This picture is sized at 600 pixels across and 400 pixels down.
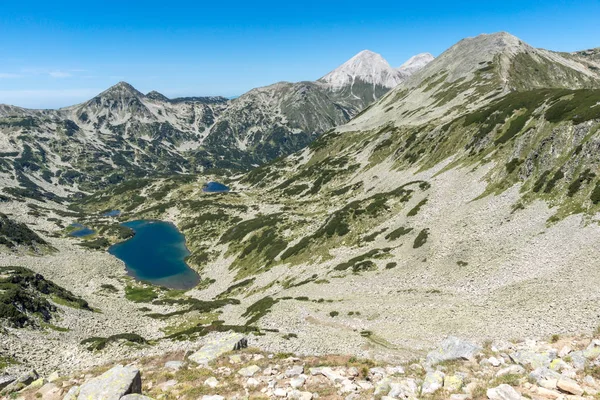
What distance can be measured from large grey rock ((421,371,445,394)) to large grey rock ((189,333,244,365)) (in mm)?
15178

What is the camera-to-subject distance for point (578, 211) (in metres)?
50.9

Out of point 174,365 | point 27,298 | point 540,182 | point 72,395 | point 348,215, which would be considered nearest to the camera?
point 72,395

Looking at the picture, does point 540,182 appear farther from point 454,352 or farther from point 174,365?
point 174,365

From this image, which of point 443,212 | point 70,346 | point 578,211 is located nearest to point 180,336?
point 70,346

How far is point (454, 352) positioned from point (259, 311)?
4412 cm

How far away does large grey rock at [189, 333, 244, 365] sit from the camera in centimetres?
2504

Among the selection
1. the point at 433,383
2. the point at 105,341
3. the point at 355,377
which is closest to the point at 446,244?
the point at 355,377

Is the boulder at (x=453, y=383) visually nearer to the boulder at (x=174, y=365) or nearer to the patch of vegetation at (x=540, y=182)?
the boulder at (x=174, y=365)

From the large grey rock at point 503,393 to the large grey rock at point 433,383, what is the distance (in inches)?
97.6

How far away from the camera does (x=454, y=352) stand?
21.5 m

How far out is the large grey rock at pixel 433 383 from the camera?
16.5 meters

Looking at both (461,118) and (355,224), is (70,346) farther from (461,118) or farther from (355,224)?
(461,118)

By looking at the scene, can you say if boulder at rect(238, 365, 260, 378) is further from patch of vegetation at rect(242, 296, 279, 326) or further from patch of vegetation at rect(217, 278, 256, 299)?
patch of vegetation at rect(217, 278, 256, 299)

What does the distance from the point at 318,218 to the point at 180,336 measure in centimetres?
6742
